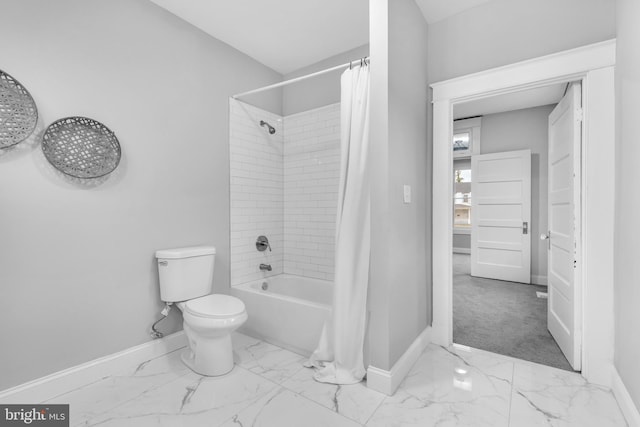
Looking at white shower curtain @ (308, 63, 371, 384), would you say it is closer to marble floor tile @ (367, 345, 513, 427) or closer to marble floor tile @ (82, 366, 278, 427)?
marble floor tile @ (367, 345, 513, 427)

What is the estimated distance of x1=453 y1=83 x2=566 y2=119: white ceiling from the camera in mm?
3930

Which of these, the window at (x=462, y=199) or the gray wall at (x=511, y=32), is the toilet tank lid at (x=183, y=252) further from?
the window at (x=462, y=199)

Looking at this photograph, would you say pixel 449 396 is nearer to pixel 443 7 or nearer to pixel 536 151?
pixel 443 7

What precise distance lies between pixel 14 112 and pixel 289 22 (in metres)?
1.94

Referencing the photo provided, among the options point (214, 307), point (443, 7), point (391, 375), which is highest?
point (443, 7)

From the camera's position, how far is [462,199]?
6.96 m

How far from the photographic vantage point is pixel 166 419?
158 cm

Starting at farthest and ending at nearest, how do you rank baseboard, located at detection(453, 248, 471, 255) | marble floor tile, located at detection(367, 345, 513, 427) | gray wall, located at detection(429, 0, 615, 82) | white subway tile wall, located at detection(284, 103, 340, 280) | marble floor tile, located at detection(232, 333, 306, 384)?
baseboard, located at detection(453, 248, 471, 255) → white subway tile wall, located at detection(284, 103, 340, 280) → marble floor tile, located at detection(232, 333, 306, 384) → gray wall, located at detection(429, 0, 615, 82) → marble floor tile, located at detection(367, 345, 513, 427)

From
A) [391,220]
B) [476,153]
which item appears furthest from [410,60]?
[476,153]

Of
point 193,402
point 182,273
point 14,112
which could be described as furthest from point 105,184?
point 193,402

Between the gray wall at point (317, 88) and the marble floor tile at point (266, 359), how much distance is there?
91.0 inches

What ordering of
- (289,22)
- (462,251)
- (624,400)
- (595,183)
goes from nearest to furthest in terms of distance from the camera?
(624,400) < (595,183) < (289,22) < (462,251)

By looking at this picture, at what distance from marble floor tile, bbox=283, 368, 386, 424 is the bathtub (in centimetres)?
31

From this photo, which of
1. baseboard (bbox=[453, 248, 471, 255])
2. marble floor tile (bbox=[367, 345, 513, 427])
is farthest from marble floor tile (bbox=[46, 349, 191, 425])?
baseboard (bbox=[453, 248, 471, 255])
